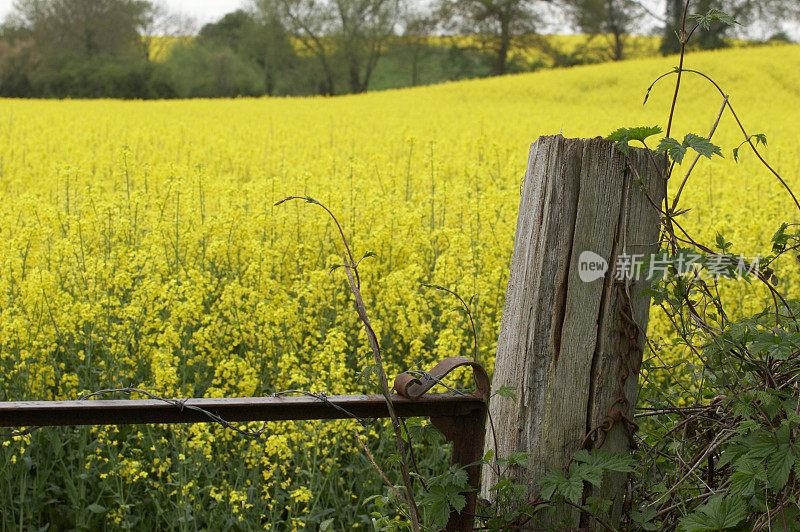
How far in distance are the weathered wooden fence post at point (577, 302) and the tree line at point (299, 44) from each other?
3726 cm

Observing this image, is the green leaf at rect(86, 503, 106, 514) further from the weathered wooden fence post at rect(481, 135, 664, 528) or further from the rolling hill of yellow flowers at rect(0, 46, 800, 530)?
the weathered wooden fence post at rect(481, 135, 664, 528)

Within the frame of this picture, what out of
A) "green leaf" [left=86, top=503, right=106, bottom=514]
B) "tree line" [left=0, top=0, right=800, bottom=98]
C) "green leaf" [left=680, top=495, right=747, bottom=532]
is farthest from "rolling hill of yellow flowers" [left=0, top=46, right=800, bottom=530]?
"tree line" [left=0, top=0, right=800, bottom=98]

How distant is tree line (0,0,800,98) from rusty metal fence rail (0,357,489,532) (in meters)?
37.2

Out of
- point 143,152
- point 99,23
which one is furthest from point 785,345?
point 99,23

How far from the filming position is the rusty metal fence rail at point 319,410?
4.64 ft

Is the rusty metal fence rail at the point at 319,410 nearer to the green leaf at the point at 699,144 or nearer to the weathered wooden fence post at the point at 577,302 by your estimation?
the weathered wooden fence post at the point at 577,302

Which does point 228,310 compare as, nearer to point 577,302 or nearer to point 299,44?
point 577,302

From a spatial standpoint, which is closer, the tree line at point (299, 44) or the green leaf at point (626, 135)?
the green leaf at point (626, 135)

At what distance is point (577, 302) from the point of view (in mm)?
1646

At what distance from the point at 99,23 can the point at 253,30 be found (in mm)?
9322

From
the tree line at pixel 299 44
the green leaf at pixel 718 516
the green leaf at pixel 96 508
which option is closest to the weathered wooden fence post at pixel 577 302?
the green leaf at pixel 718 516

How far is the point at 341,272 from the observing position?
3.99 metres

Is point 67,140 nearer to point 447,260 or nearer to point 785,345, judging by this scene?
point 447,260

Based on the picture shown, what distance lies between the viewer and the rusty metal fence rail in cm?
141
